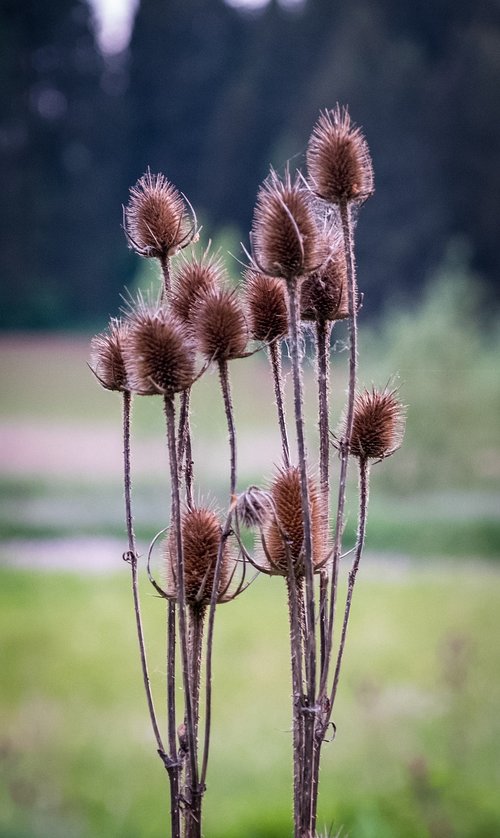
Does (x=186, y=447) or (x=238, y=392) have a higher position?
(x=238, y=392)

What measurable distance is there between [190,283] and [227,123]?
273cm

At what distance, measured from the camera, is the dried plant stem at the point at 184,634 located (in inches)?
22.0

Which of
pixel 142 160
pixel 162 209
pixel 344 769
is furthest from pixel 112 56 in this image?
pixel 162 209

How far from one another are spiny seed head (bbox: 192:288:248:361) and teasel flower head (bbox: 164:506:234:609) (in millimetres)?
122

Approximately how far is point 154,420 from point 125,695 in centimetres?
83

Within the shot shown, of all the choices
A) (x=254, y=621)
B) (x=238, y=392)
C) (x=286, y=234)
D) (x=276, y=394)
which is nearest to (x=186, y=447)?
(x=276, y=394)

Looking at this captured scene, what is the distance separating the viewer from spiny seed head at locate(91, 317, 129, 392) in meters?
0.65

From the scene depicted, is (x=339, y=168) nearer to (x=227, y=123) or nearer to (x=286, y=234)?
(x=286, y=234)

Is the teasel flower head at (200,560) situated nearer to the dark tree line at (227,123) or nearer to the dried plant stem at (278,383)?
the dried plant stem at (278,383)

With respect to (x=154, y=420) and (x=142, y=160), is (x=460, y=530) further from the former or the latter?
(x=142, y=160)

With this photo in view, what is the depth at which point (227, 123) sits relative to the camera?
10.6 feet

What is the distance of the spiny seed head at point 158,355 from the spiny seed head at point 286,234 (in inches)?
2.7

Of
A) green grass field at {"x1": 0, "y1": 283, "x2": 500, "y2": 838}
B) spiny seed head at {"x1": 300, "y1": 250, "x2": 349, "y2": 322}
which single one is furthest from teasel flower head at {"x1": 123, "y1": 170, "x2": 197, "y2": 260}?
green grass field at {"x1": 0, "y1": 283, "x2": 500, "y2": 838}

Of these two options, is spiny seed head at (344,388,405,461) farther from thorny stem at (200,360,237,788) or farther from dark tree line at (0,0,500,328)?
dark tree line at (0,0,500,328)
